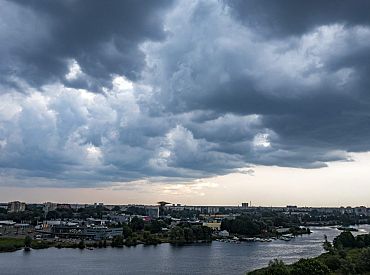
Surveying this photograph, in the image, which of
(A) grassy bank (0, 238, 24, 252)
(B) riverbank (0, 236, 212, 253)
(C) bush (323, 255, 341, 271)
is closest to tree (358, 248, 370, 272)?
(C) bush (323, 255, 341, 271)

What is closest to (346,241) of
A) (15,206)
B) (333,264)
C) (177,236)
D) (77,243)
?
(333,264)

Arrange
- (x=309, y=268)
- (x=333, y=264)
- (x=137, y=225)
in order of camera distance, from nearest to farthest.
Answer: (x=309, y=268) < (x=333, y=264) < (x=137, y=225)

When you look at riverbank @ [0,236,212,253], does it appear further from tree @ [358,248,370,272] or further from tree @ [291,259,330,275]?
tree @ [358,248,370,272]

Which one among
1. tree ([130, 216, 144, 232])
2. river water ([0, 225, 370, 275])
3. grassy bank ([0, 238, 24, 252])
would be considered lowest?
river water ([0, 225, 370, 275])

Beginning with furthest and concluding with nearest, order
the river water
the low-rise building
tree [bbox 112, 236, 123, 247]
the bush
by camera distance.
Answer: the low-rise building
tree [bbox 112, 236, 123, 247]
the river water
the bush

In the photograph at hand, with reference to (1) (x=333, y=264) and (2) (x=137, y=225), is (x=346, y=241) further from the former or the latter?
(2) (x=137, y=225)

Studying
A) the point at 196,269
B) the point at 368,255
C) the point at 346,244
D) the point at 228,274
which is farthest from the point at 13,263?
the point at 346,244

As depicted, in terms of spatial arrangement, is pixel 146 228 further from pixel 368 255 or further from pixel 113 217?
pixel 368 255

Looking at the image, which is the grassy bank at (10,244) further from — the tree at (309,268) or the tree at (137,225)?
the tree at (309,268)

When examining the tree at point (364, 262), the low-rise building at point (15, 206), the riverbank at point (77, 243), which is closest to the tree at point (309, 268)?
the tree at point (364, 262)

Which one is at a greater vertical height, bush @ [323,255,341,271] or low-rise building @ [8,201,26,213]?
low-rise building @ [8,201,26,213]
